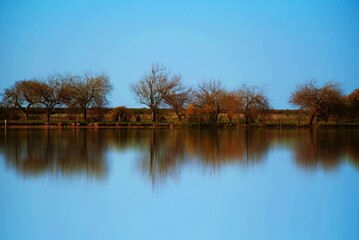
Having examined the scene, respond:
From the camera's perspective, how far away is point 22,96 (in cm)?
4584

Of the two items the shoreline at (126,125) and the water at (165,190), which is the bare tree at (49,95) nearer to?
the shoreline at (126,125)

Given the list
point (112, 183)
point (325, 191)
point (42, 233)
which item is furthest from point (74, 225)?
point (325, 191)

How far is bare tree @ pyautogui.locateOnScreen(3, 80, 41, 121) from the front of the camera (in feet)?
149

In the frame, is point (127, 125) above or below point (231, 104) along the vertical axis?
below

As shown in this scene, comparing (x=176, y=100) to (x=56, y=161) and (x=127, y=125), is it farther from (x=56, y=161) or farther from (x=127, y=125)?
(x=56, y=161)

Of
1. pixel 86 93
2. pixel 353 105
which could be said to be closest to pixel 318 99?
pixel 353 105

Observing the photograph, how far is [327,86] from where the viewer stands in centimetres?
4772

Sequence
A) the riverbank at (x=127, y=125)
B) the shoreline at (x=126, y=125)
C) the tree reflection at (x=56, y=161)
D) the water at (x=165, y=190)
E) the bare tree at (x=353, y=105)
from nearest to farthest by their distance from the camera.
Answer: the water at (x=165, y=190), the tree reflection at (x=56, y=161), the shoreline at (x=126, y=125), the riverbank at (x=127, y=125), the bare tree at (x=353, y=105)

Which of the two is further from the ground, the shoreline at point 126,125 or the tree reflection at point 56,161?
the shoreline at point 126,125

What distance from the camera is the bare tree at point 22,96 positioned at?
149ft

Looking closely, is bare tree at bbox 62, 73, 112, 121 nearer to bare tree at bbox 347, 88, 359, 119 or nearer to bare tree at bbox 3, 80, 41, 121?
bare tree at bbox 3, 80, 41, 121

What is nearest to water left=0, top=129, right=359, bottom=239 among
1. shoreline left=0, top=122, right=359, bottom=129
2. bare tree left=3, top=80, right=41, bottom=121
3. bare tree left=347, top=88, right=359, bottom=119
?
shoreline left=0, top=122, right=359, bottom=129

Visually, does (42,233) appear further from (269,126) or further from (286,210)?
(269,126)

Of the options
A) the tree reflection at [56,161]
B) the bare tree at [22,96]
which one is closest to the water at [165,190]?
the tree reflection at [56,161]
